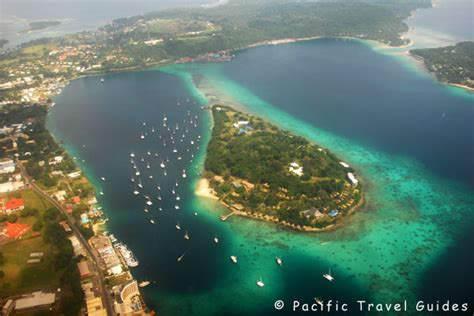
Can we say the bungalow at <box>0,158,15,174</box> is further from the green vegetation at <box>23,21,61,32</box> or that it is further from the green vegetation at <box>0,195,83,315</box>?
the green vegetation at <box>23,21,61,32</box>

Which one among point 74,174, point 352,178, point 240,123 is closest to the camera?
point 352,178

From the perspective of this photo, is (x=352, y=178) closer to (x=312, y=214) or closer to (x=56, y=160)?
(x=312, y=214)

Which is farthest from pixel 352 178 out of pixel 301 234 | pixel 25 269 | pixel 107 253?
pixel 25 269

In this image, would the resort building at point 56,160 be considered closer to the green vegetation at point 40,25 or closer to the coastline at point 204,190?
the coastline at point 204,190

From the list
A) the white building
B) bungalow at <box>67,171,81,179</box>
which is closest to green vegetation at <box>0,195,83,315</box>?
bungalow at <box>67,171,81,179</box>

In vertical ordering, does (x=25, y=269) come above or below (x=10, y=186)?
below

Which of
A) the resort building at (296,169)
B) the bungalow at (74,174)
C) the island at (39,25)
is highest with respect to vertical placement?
the island at (39,25)

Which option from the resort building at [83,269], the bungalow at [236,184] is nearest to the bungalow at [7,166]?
the resort building at [83,269]
